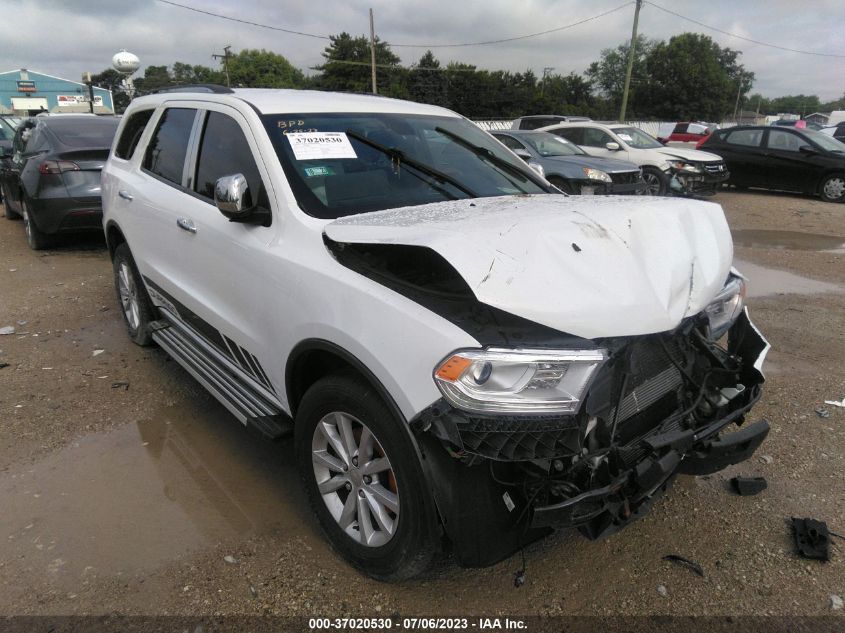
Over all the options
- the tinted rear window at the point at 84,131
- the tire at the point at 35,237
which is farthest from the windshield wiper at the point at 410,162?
the tire at the point at 35,237

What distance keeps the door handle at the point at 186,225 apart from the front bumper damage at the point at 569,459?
81.5 inches

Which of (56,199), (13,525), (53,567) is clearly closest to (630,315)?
(53,567)

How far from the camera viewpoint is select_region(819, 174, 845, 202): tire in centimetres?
1314

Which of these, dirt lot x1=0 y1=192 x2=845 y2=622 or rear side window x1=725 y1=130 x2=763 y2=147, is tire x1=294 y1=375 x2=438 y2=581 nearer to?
dirt lot x1=0 y1=192 x2=845 y2=622

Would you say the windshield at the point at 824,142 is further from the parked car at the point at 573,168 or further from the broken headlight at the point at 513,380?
the broken headlight at the point at 513,380

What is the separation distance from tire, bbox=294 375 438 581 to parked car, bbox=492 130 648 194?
7.20 metres

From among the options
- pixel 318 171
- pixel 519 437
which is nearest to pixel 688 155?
pixel 318 171

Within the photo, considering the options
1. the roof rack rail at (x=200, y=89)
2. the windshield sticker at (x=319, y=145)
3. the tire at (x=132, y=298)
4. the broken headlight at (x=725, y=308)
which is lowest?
the tire at (x=132, y=298)

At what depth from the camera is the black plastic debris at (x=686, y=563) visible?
248cm

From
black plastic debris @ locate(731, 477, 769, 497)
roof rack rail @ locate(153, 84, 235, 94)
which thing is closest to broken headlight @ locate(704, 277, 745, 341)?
black plastic debris @ locate(731, 477, 769, 497)

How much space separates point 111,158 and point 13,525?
3211 mm

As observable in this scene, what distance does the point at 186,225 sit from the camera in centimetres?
338

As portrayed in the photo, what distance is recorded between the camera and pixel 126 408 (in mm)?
3908

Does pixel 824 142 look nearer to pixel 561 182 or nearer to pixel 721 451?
pixel 561 182
